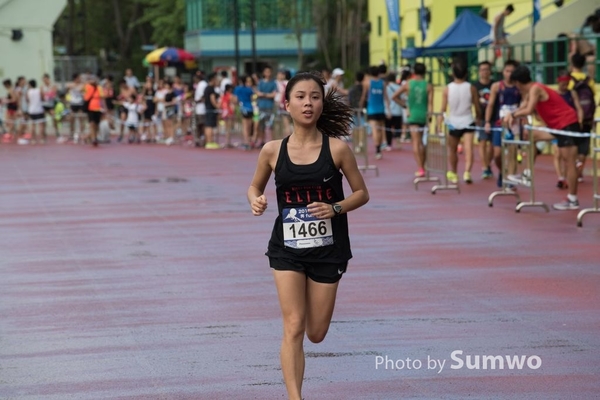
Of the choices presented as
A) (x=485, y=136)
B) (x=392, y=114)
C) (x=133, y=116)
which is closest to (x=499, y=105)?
(x=485, y=136)

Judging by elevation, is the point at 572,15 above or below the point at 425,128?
above

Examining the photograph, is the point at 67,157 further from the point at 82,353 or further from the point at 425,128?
the point at 82,353

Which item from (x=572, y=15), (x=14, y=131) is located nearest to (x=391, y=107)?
(x=572, y=15)

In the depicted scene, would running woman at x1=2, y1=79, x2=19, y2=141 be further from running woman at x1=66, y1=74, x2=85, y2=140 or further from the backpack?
the backpack

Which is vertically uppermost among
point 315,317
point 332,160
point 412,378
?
point 332,160

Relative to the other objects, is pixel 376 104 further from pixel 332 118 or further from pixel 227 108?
pixel 332 118

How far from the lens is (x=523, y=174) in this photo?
1681cm

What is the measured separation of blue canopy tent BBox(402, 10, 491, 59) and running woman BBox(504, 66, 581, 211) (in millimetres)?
16909

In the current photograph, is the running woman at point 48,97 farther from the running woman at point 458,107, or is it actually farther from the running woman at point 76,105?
the running woman at point 458,107

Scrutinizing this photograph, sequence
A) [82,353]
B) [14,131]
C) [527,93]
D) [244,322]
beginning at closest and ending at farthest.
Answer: [82,353] < [244,322] < [527,93] < [14,131]

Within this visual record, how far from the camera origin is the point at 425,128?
21.2 metres

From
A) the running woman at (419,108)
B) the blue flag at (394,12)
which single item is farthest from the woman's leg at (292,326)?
the blue flag at (394,12)

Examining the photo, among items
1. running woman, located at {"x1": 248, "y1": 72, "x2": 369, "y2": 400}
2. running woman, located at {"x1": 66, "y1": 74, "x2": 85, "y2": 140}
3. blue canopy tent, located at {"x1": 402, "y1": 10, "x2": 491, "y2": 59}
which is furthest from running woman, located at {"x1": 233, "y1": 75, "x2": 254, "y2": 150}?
running woman, located at {"x1": 248, "y1": 72, "x2": 369, "y2": 400}

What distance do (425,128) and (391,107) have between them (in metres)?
9.35
